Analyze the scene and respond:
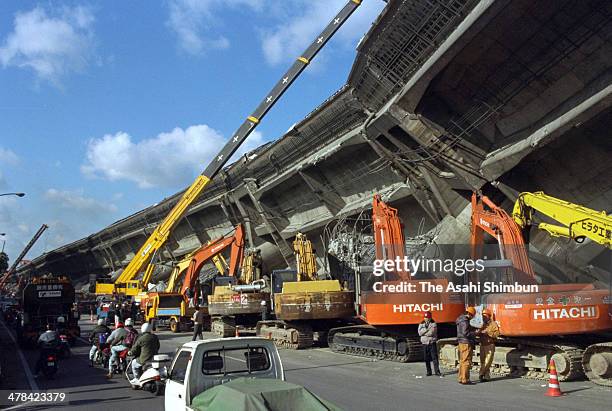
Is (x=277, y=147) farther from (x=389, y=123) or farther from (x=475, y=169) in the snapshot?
Answer: (x=475, y=169)

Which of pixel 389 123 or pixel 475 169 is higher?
pixel 389 123

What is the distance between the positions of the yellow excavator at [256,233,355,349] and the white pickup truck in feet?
38.3

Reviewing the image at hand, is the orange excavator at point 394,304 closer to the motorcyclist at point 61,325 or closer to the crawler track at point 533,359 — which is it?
the crawler track at point 533,359

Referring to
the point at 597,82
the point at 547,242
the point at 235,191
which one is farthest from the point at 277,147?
the point at 597,82

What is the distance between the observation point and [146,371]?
33.3 feet

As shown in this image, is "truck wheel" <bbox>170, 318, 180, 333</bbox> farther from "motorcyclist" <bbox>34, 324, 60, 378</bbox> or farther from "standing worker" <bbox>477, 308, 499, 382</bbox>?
"standing worker" <bbox>477, 308, 499, 382</bbox>

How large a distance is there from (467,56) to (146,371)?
15.3 m

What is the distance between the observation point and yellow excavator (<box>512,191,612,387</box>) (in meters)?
10.8

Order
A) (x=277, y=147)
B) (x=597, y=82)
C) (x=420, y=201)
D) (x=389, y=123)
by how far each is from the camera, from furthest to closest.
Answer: (x=277, y=147), (x=420, y=201), (x=389, y=123), (x=597, y=82)

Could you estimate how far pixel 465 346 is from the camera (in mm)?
11422

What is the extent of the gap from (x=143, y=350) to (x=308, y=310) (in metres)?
8.26

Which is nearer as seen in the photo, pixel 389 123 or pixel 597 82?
pixel 597 82

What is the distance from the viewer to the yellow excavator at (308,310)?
18188 mm

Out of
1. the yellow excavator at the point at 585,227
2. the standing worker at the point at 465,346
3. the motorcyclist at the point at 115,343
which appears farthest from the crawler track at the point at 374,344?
the motorcyclist at the point at 115,343
